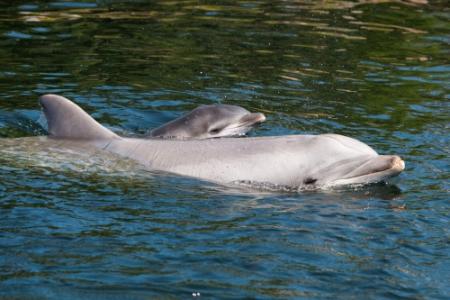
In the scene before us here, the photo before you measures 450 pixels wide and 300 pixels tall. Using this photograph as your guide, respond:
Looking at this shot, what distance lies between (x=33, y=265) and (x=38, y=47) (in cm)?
949

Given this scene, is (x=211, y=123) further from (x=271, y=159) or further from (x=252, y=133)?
(x=271, y=159)

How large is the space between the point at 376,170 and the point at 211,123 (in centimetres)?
287

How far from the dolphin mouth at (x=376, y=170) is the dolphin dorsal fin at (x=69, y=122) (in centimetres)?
265

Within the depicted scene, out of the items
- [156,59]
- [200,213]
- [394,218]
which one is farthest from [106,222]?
[156,59]

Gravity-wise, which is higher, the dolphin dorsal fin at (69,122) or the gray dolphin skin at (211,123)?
the dolphin dorsal fin at (69,122)

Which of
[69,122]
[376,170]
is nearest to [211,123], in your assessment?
[69,122]

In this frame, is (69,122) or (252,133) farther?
(252,133)

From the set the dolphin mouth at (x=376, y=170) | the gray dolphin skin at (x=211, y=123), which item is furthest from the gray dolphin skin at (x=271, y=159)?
the gray dolphin skin at (x=211, y=123)

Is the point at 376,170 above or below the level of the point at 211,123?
A: above

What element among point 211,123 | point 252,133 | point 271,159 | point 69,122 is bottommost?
point 252,133

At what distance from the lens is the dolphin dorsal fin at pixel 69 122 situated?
11.0 metres

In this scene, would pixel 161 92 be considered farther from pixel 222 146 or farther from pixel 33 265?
pixel 33 265

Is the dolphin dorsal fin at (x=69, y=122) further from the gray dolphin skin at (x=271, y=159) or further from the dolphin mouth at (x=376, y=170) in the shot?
the dolphin mouth at (x=376, y=170)

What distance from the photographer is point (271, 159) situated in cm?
1023
